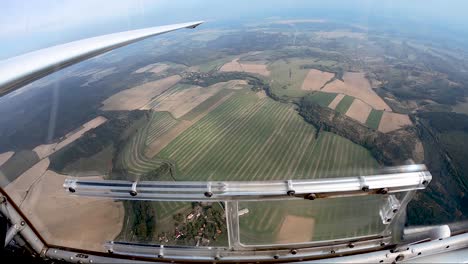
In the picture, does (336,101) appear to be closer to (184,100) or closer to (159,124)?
(184,100)

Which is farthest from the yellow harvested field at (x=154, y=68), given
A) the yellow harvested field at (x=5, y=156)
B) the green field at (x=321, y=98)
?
the yellow harvested field at (x=5, y=156)

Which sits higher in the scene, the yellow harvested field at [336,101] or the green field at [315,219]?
the green field at [315,219]

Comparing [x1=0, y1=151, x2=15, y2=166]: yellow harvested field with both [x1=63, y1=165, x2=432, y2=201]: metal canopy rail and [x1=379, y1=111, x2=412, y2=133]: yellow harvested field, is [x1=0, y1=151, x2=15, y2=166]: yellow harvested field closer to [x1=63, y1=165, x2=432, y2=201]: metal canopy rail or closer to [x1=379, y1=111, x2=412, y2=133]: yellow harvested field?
[x1=63, y1=165, x2=432, y2=201]: metal canopy rail


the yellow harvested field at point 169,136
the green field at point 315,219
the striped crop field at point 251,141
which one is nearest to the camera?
the green field at point 315,219

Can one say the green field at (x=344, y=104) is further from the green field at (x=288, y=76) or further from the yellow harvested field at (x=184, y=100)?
the yellow harvested field at (x=184, y=100)

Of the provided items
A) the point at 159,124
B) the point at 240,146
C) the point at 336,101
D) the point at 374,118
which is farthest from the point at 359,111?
the point at 159,124

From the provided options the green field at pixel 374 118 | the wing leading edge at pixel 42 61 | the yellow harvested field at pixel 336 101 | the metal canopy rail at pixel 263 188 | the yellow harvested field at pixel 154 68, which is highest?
the wing leading edge at pixel 42 61

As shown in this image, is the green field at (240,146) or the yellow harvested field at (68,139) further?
the yellow harvested field at (68,139)

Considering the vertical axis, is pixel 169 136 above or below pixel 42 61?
below
